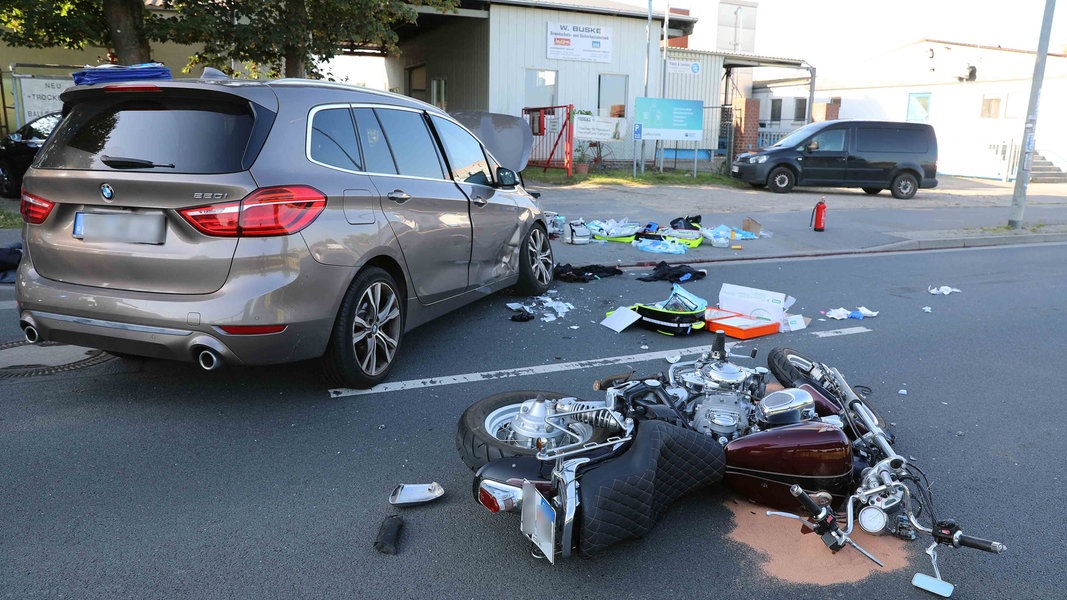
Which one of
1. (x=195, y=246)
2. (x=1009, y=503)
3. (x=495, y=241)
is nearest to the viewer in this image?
(x=1009, y=503)

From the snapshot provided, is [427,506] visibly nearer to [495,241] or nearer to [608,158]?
[495,241]

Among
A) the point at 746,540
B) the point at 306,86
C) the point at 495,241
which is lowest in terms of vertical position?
the point at 746,540

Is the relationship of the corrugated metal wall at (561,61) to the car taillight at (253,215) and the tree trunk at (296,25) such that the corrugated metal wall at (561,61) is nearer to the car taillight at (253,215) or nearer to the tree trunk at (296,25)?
the tree trunk at (296,25)

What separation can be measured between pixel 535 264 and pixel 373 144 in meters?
2.80

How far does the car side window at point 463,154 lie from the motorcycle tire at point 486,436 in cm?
241

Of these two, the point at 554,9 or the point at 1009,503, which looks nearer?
the point at 1009,503

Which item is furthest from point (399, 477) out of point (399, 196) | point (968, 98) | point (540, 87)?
point (968, 98)

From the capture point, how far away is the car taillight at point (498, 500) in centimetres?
287

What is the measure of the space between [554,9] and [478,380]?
1904 cm

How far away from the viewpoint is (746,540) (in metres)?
3.22

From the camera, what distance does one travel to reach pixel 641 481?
113 inches

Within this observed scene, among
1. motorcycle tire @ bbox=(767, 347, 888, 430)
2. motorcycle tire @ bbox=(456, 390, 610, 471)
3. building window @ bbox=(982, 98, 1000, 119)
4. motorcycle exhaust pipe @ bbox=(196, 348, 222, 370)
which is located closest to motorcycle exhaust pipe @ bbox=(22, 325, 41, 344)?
motorcycle exhaust pipe @ bbox=(196, 348, 222, 370)

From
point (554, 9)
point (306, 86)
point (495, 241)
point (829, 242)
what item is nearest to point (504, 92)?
point (554, 9)

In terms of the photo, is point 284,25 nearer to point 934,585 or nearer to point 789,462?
point 789,462
